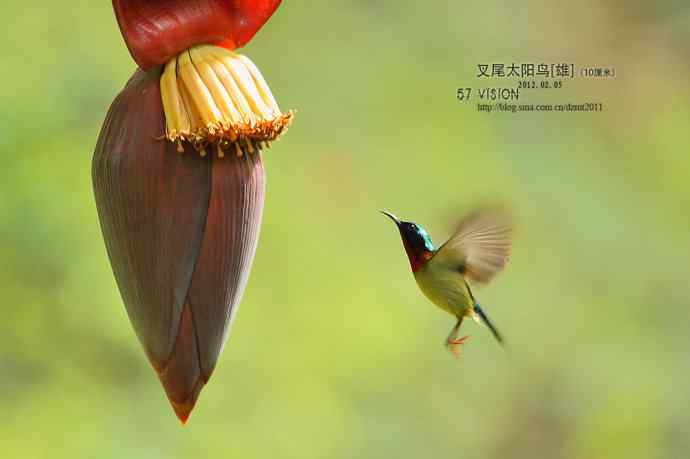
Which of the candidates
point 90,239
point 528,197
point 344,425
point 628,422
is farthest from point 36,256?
point 628,422

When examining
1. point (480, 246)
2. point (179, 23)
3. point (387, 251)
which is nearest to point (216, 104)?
point (179, 23)

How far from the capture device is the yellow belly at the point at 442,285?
800 millimetres

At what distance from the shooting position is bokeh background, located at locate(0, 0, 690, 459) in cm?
118


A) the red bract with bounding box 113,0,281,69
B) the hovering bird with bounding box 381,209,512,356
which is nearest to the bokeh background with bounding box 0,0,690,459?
the hovering bird with bounding box 381,209,512,356

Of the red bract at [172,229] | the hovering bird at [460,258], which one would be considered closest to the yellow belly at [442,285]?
the hovering bird at [460,258]

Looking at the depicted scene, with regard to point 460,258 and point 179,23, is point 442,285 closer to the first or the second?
point 460,258

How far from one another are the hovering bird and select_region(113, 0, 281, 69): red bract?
0.65 feet

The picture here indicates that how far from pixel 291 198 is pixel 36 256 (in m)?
0.32

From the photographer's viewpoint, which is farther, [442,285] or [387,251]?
[387,251]

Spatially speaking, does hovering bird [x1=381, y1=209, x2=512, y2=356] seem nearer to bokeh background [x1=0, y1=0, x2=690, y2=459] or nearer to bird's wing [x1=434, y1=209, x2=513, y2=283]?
bird's wing [x1=434, y1=209, x2=513, y2=283]

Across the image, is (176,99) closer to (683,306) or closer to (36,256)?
(36,256)

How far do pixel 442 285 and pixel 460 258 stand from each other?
0.03 metres

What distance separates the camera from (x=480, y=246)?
2.48 ft

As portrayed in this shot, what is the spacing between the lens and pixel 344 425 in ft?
4.53
